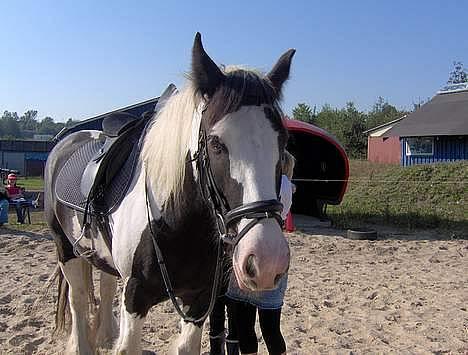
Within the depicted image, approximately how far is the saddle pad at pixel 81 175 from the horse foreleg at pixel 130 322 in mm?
443

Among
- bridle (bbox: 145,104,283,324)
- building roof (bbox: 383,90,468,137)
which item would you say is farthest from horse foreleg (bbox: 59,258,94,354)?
building roof (bbox: 383,90,468,137)

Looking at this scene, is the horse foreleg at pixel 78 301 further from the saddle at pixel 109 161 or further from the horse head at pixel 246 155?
the horse head at pixel 246 155

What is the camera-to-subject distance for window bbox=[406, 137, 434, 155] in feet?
77.1

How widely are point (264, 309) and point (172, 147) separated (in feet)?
3.90

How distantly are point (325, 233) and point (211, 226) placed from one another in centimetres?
789

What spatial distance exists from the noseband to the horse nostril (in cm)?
9

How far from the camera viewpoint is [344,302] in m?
5.09

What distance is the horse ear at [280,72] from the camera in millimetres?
2023

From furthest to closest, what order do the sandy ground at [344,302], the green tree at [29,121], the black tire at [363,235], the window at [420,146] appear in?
the green tree at [29,121] → the window at [420,146] → the black tire at [363,235] → the sandy ground at [344,302]

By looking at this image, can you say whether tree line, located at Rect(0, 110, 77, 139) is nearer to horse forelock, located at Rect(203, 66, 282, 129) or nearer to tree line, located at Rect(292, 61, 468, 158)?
tree line, located at Rect(292, 61, 468, 158)

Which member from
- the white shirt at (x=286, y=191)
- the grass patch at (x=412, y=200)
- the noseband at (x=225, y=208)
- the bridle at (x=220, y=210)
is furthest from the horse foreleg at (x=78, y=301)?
the grass patch at (x=412, y=200)

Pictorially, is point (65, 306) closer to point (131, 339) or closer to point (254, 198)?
point (131, 339)

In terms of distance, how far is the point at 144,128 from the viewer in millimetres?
2580

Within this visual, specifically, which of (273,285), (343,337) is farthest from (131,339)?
(343,337)
